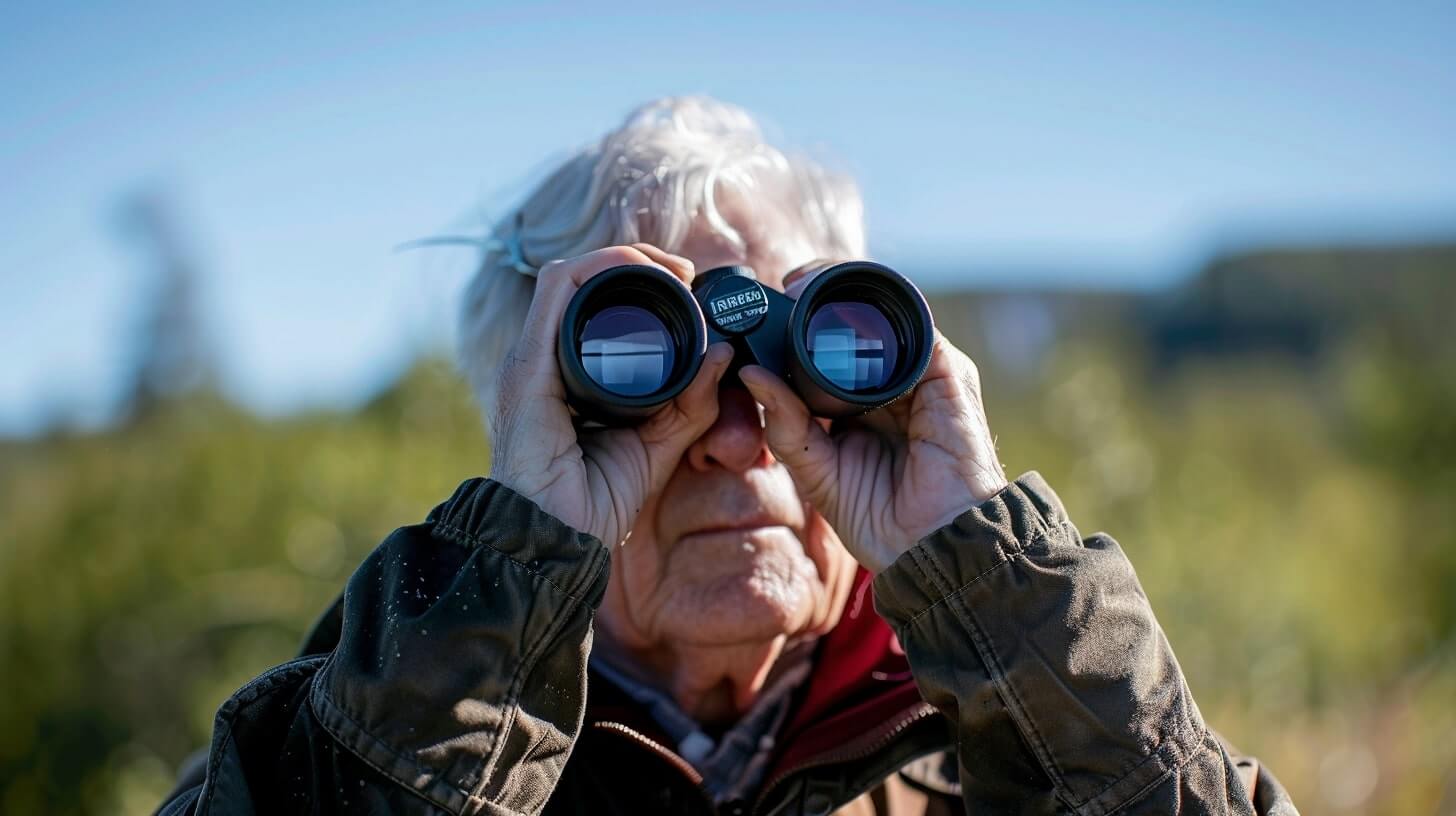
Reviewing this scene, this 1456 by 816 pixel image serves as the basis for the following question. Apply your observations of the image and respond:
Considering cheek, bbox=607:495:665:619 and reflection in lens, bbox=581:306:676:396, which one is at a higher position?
reflection in lens, bbox=581:306:676:396

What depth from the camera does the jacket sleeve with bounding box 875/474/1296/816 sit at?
4.38 ft

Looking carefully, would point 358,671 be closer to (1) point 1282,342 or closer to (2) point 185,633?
(2) point 185,633

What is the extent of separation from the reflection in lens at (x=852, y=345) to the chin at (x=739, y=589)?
0.84 ft

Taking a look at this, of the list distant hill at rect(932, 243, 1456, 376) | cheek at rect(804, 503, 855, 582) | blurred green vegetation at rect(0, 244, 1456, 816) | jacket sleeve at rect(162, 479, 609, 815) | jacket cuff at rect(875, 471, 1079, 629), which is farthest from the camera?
distant hill at rect(932, 243, 1456, 376)

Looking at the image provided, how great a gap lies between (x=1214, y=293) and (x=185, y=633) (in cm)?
5681

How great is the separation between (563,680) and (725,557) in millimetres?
369

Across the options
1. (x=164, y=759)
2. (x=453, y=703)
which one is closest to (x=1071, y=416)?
(x=453, y=703)

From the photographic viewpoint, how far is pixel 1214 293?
187 feet

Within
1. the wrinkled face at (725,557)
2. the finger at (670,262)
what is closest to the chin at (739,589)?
the wrinkled face at (725,557)

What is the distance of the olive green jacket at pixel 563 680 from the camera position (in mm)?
1300

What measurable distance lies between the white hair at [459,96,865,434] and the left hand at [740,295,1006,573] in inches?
14.3

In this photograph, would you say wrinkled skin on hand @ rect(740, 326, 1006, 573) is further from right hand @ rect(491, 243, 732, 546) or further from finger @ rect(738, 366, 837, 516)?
right hand @ rect(491, 243, 732, 546)

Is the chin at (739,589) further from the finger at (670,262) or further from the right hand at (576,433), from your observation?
the finger at (670,262)

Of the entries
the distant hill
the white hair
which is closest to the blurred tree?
the white hair
